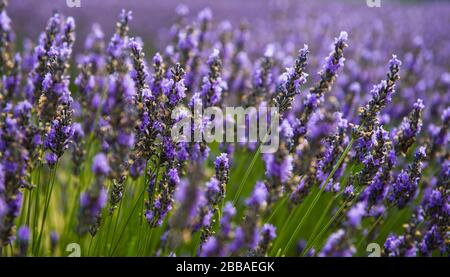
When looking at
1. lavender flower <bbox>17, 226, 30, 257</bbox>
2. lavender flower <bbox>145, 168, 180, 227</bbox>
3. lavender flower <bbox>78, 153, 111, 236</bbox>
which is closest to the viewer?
lavender flower <bbox>78, 153, 111, 236</bbox>

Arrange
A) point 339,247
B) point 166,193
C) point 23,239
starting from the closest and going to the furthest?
point 339,247
point 166,193
point 23,239

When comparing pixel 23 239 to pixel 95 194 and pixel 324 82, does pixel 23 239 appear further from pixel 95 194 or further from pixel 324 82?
pixel 324 82

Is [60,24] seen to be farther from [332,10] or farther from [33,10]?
[332,10]

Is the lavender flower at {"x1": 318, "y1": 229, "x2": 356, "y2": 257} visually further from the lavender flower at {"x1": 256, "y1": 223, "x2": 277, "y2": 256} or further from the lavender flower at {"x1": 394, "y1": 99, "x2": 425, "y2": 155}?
the lavender flower at {"x1": 394, "y1": 99, "x2": 425, "y2": 155}

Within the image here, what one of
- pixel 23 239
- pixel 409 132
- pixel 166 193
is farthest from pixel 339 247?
pixel 23 239

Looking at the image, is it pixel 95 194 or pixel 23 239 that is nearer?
pixel 95 194

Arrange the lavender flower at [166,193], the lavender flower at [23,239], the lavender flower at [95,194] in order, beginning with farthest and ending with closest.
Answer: the lavender flower at [23,239]
the lavender flower at [166,193]
the lavender flower at [95,194]

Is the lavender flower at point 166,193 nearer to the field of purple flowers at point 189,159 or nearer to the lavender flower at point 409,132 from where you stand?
the field of purple flowers at point 189,159

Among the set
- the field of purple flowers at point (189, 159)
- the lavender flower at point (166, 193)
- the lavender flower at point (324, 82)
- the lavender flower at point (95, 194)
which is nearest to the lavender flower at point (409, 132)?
the field of purple flowers at point (189, 159)

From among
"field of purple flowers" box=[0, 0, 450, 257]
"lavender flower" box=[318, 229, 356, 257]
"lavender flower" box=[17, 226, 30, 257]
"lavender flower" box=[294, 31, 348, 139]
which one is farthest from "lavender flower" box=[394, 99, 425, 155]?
"lavender flower" box=[17, 226, 30, 257]
